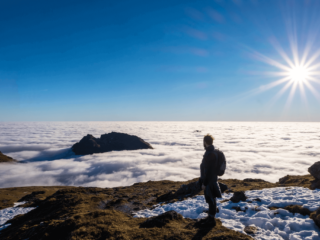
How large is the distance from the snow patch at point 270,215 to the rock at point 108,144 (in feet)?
442

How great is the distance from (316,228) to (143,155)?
125360 millimetres

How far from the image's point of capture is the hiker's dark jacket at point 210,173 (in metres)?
6.43

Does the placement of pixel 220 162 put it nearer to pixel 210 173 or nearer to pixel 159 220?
pixel 210 173

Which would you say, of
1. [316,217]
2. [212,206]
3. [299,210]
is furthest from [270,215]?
[212,206]

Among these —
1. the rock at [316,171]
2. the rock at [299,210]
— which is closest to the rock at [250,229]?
the rock at [299,210]

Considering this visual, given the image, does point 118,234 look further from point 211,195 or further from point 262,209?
point 262,209

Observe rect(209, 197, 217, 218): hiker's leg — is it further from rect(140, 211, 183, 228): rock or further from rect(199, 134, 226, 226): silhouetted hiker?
rect(140, 211, 183, 228): rock

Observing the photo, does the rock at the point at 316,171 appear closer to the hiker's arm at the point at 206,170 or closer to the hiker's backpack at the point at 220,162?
the hiker's backpack at the point at 220,162

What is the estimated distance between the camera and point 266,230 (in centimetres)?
668

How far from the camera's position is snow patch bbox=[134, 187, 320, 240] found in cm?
637

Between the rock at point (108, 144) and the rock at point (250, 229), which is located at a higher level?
the rock at point (250, 229)

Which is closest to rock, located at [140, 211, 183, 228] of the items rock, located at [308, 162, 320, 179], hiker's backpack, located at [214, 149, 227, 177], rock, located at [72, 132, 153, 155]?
hiker's backpack, located at [214, 149, 227, 177]

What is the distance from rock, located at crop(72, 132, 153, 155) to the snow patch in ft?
442

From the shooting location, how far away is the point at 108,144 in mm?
139250
